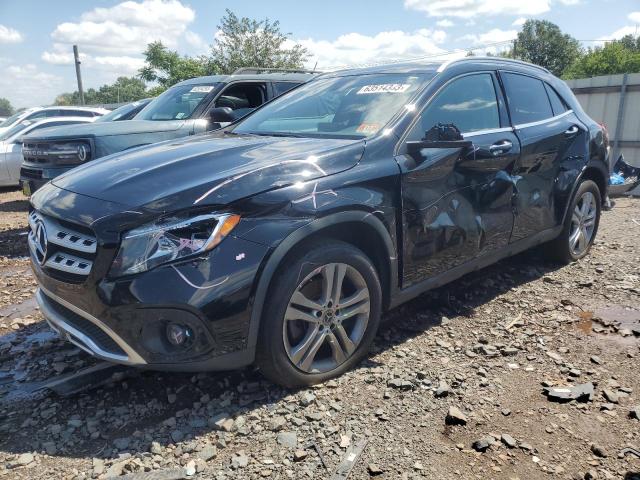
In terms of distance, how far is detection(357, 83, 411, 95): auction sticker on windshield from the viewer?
3.67 metres

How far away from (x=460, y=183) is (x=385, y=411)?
159 cm

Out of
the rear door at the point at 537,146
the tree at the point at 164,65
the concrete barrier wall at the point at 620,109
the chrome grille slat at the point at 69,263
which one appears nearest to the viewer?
the chrome grille slat at the point at 69,263

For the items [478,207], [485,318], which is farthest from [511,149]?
[485,318]

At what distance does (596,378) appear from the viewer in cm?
322

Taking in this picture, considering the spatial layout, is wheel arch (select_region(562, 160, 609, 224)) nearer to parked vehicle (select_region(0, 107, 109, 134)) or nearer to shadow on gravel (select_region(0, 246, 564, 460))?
shadow on gravel (select_region(0, 246, 564, 460))

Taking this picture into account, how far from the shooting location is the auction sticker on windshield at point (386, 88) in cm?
367

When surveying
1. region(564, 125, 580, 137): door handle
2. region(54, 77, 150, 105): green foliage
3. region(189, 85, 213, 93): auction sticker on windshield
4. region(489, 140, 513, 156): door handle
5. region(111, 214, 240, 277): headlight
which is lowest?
region(111, 214, 240, 277): headlight

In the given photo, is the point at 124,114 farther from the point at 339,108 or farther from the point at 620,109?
the point at 620,109

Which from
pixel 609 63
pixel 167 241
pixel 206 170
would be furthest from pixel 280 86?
pixel 609 63

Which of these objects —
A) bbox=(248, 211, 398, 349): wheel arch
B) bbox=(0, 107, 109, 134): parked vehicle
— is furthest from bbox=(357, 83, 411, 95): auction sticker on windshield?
bbox=(0, 107, 109, 134): parked vehicle

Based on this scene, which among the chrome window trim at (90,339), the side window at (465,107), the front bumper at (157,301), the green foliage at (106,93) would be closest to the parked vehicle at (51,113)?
the side window at (465,107)

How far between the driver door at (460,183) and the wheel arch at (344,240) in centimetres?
15

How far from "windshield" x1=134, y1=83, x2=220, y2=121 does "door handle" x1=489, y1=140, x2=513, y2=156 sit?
14.4 feet

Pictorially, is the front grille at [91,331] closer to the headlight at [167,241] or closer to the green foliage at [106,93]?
the headlight at [167,241]
